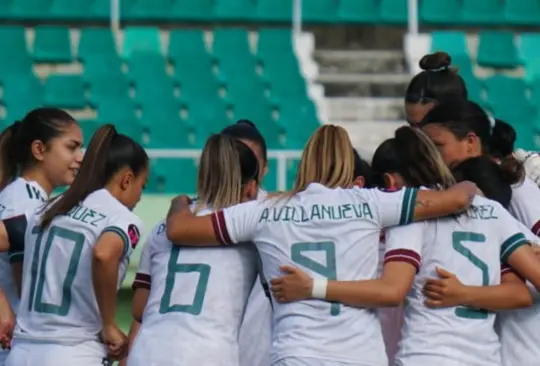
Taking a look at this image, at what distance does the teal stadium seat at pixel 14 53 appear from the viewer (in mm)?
11469

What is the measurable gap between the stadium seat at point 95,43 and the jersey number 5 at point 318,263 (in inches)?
321

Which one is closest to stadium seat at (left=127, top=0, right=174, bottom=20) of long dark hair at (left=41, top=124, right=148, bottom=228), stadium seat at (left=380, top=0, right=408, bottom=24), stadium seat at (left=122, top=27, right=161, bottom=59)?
stadium seat at (left=122, top=27, right=161, bottom=59)

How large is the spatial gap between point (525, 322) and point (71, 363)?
5.07ft

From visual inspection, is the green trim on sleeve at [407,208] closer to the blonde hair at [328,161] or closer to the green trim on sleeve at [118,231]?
the blonde hair at [328,161]

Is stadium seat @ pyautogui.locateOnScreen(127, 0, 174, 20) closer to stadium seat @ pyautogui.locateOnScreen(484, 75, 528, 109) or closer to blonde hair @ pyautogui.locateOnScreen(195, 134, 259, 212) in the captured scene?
stadium seat @ pyautogui.locateOnScreen(484, 75, 528, 109)

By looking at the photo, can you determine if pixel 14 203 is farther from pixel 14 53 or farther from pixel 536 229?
pixel 14 53

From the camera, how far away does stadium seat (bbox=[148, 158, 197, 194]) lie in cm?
865

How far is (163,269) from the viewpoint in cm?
382

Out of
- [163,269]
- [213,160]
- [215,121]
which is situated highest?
[213,160]

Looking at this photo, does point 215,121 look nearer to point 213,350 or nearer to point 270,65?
point 270,65

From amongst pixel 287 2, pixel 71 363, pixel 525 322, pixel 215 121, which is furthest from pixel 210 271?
pixel 287 2

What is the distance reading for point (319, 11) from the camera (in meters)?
12.2

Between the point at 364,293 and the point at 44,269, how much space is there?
112 cm

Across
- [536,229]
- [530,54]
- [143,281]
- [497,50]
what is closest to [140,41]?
[497,50]
